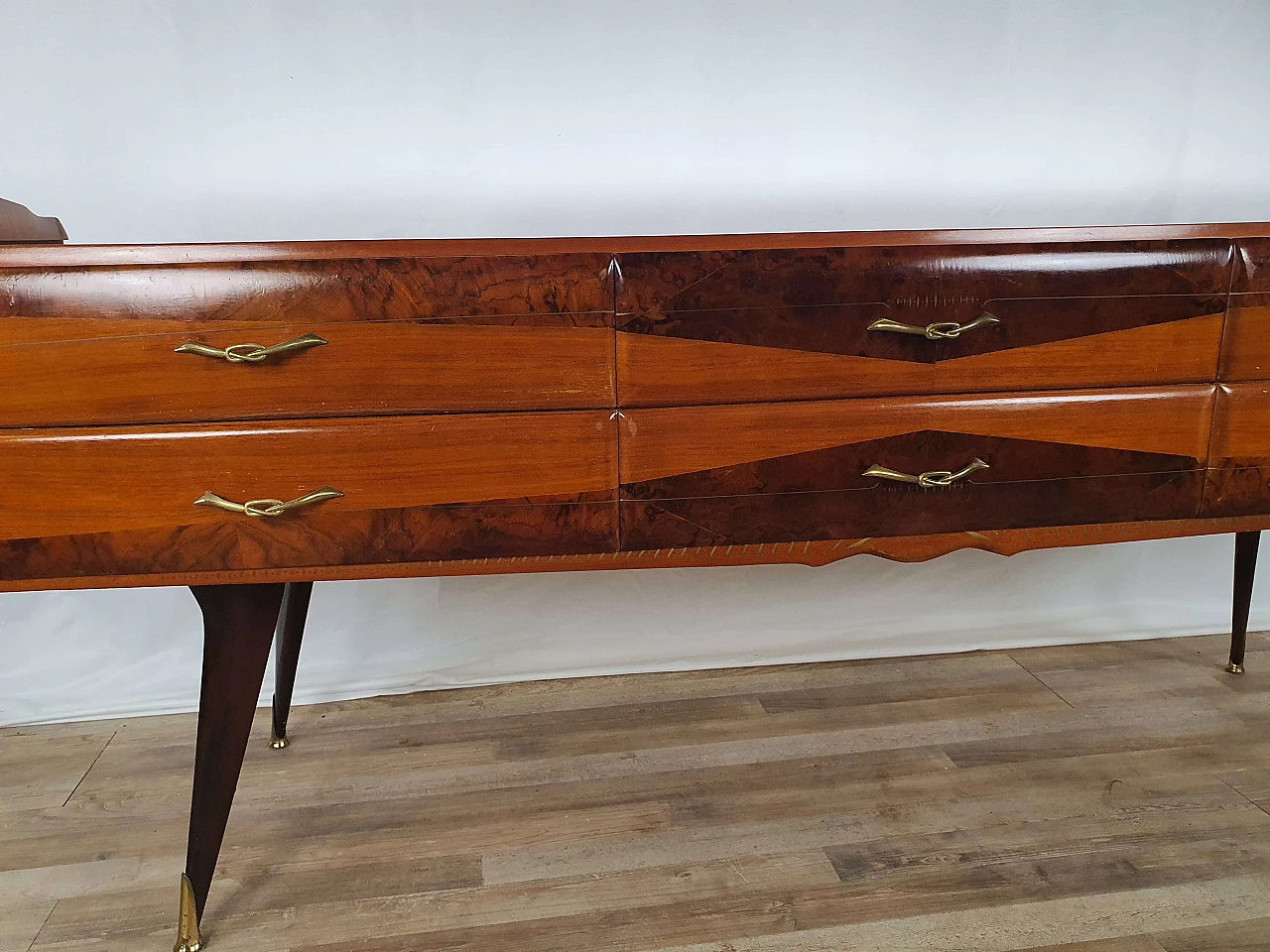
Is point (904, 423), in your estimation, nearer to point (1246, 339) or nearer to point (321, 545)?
point (1246, 339)

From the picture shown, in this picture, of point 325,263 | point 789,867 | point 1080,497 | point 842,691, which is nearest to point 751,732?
point 842,691

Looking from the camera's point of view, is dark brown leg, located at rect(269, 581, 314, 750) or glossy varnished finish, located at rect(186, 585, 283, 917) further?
dark brown leg, located at rect(269, 581, 314, 750)

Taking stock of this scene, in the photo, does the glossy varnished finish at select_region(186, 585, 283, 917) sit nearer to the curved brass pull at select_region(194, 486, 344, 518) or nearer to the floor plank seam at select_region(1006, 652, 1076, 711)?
the curved brass pull at select_region(194, 486, 344, 518)

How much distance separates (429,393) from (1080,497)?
32.4 inches

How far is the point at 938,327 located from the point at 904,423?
0.12 metres

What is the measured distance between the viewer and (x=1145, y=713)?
5.23 ft

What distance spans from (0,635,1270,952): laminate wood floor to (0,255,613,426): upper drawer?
2.12 ft

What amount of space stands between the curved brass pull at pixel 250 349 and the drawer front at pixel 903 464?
1.20 ft

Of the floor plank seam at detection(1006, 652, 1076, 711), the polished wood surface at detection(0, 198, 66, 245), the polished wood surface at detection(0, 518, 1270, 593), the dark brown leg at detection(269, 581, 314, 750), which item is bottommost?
the floor plank seam at detection(1006, 652, 1076, 711)

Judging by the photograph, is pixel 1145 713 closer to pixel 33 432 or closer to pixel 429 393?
pixel 429 393

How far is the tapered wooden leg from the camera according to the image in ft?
3.39

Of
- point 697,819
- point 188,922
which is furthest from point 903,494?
point 188,922

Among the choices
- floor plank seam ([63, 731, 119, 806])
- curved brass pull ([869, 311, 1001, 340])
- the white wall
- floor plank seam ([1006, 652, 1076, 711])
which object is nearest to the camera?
curved brass pull ([869, 311, 1001, 340])

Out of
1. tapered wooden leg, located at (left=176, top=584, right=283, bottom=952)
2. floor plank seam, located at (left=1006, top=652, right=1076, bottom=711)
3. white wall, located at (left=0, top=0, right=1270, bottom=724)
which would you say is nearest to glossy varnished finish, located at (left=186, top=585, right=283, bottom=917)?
tapered wooden leg, located at (left=176, top=584, right=283, bottom=952)
